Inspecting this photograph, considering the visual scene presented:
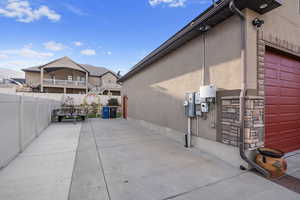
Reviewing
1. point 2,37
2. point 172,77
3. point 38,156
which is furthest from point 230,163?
point 2,37

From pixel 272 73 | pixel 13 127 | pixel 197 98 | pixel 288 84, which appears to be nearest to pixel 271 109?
pixel 272 73

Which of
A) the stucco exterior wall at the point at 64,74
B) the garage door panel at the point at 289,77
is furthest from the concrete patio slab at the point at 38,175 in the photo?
the stucco exterior wall at the point at 64,74

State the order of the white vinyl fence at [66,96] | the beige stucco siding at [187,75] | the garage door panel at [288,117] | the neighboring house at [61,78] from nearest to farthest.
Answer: the beige stucco siding at [187,75]
the garage door panel at [288,117]
the white vinyl fence at [66,96]
the neighboring house at [61,78]

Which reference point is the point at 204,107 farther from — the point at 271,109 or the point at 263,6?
the point at 263,6

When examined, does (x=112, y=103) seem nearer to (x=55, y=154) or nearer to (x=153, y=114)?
(x=153, y=114)

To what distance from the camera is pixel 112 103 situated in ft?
47.4

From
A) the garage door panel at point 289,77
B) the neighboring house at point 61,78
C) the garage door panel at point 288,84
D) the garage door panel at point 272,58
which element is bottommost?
the garage door panel at point 288,84

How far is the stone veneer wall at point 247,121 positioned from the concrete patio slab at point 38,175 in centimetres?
331

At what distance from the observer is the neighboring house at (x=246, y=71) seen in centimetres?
271

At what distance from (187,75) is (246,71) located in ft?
6.02

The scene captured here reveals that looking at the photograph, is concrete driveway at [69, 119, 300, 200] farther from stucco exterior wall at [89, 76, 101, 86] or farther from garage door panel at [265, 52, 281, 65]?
stucco exterior wall at [89, 76, 101, 86]

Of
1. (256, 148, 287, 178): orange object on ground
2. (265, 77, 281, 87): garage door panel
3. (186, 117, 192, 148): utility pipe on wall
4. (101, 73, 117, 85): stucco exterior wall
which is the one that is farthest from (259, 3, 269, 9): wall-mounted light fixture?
(101, 73, 117, 85): stucco exterior wall

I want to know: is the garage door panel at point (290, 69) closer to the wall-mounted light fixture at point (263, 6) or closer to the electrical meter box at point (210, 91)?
the wall-mounted light fixture at point (263, 6)

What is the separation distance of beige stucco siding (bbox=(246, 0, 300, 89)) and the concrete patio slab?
4079 millimetres
